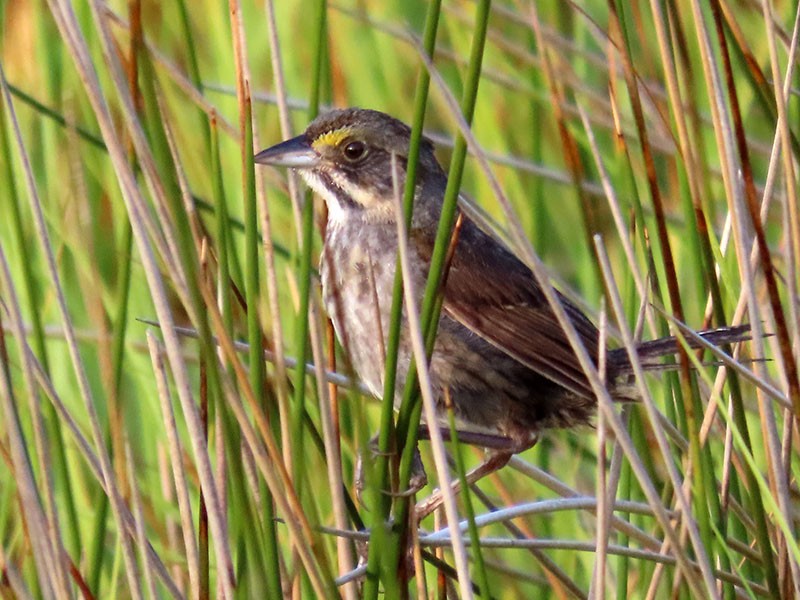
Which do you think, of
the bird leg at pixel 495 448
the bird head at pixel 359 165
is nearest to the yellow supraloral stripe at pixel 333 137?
the bird head at pixel 359 165

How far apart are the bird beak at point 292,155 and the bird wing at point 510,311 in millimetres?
366

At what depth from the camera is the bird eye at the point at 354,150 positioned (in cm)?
352

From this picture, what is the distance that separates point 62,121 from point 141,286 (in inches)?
41.0

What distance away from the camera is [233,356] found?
205 centimetres

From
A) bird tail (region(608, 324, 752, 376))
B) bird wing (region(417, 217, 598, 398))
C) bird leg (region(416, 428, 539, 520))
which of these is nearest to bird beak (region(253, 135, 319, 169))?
bird wing (region(417, 217, 598, 398))

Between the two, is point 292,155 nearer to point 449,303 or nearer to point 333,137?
point 333,137

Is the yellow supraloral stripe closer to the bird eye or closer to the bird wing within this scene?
the bird eye

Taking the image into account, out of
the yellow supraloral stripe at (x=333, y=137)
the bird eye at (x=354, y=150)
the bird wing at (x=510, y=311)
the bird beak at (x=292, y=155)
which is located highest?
the yellow supraloral stripe at (x=333, y=137)

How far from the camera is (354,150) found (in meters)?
3.52

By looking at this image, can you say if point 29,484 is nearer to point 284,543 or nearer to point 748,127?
point 284,543

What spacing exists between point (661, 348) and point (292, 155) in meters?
1.03

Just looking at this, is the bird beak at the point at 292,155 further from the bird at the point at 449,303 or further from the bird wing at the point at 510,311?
the bird wing at the point at 510,311

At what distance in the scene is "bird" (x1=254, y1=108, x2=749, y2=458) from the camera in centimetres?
315

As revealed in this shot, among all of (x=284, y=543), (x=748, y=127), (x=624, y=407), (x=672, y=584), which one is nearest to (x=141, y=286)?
(x=284, y=543)
